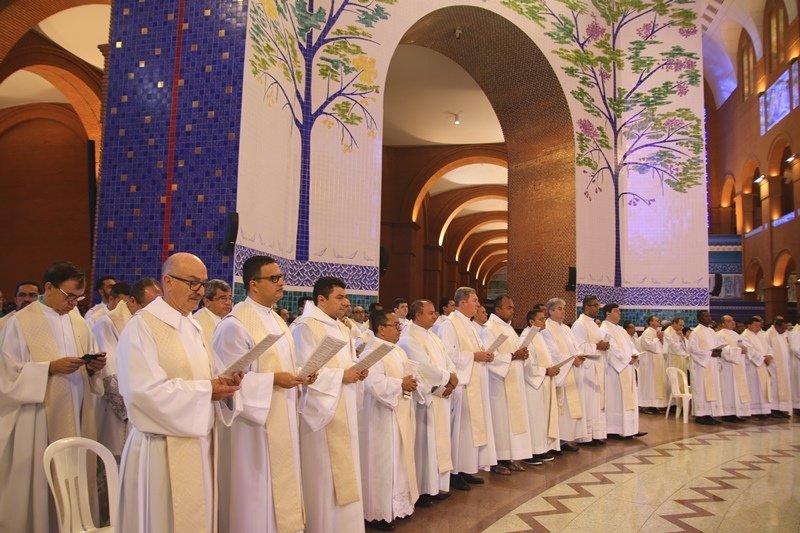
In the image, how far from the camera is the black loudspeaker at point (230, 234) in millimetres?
6621

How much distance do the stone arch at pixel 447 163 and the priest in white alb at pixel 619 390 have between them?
9.60 meters

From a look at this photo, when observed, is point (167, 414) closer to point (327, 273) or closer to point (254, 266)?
point (254, 266)

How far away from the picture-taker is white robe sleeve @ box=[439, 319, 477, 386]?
20.0 ft

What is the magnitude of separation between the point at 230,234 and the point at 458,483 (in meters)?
3.22

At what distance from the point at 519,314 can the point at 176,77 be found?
7.59 m

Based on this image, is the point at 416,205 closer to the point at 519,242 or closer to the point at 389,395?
the point at 519,242

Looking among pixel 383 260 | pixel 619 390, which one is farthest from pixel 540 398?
pixel 383 260

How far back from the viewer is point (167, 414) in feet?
9.62

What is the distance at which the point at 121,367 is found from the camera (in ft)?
9.81

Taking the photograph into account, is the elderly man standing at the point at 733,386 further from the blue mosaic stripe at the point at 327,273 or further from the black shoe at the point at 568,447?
the blue mosaic stripe at the point at 327,273

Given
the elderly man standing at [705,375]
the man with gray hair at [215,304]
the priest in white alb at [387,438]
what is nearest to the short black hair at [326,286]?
the priest in white alb at [387,438]

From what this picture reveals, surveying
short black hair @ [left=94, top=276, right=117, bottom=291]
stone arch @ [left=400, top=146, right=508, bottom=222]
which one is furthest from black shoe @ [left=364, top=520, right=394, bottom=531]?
stone arch @ [left=400, top=146, right=508, bottom=222]

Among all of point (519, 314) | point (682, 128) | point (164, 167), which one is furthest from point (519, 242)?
point (164, 167)

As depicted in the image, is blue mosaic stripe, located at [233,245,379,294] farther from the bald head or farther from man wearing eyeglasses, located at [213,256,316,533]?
the bald head
